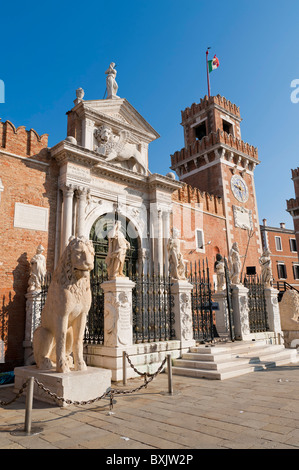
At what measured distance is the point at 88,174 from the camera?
12.9m

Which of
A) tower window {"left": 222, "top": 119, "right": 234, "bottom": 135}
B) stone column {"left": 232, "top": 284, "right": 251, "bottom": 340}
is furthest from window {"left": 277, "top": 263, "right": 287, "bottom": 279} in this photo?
stone column {"left": 232, "top": 284, "right": 251, "bottom": 340}

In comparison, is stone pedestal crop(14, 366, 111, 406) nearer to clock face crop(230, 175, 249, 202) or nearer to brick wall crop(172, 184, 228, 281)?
brick wall crop(172, 184, 228, 281)

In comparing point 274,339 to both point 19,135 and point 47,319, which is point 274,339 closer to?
point 47,319

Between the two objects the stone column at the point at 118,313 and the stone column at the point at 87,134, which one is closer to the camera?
the stone column at the point at 118,313

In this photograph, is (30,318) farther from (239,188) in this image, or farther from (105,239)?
(239,188)

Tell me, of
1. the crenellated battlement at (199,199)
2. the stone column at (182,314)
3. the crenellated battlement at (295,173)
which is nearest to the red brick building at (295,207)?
the crenellated battlement at (295,173)

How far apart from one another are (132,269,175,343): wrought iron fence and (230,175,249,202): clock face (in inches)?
529

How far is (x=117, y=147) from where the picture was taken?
582 inches

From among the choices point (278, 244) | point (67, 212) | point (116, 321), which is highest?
point (278, 244)

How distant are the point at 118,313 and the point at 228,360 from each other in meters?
3.24

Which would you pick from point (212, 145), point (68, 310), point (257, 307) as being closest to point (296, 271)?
point (212, 145)

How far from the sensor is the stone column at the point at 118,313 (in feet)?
25.4

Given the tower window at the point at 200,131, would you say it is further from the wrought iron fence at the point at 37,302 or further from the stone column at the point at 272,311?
the wrought iron fence at the point at 37,302

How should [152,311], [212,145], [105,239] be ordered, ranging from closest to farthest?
[152,311] → [105,239] → [212,145]
